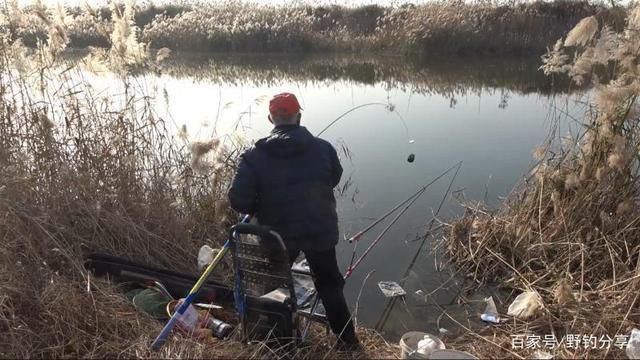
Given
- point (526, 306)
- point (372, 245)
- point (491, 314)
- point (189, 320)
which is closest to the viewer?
point (189, 320)

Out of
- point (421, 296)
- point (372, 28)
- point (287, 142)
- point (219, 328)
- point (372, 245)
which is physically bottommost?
point (421, 296)

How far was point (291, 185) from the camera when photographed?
264 centimetres

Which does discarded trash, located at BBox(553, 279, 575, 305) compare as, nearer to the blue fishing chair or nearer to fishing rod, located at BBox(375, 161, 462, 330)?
fishing rod, located at BBox(375, 161, 462, 330)

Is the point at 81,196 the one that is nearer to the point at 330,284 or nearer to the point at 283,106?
the point at 283,106

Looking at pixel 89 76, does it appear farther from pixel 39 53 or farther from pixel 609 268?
pixel 609 268

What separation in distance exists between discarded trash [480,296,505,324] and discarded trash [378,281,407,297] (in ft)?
2.00

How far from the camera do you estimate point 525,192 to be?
13.7ft

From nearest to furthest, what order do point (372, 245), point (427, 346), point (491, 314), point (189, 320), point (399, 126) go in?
1. point (427, 346)
2. point (189, 320)
3. point (491, 314)
4. point (372, 245)
5. point (399, 126)

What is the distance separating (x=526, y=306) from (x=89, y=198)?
3.13 metres

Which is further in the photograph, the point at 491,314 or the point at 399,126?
the point at 399,126

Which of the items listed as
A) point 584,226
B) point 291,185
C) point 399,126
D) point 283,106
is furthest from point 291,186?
point 399,126

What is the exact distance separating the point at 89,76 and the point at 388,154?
143 inches

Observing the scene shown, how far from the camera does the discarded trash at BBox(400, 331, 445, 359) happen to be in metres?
2.50

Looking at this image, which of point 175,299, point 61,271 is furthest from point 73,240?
point 175,299
